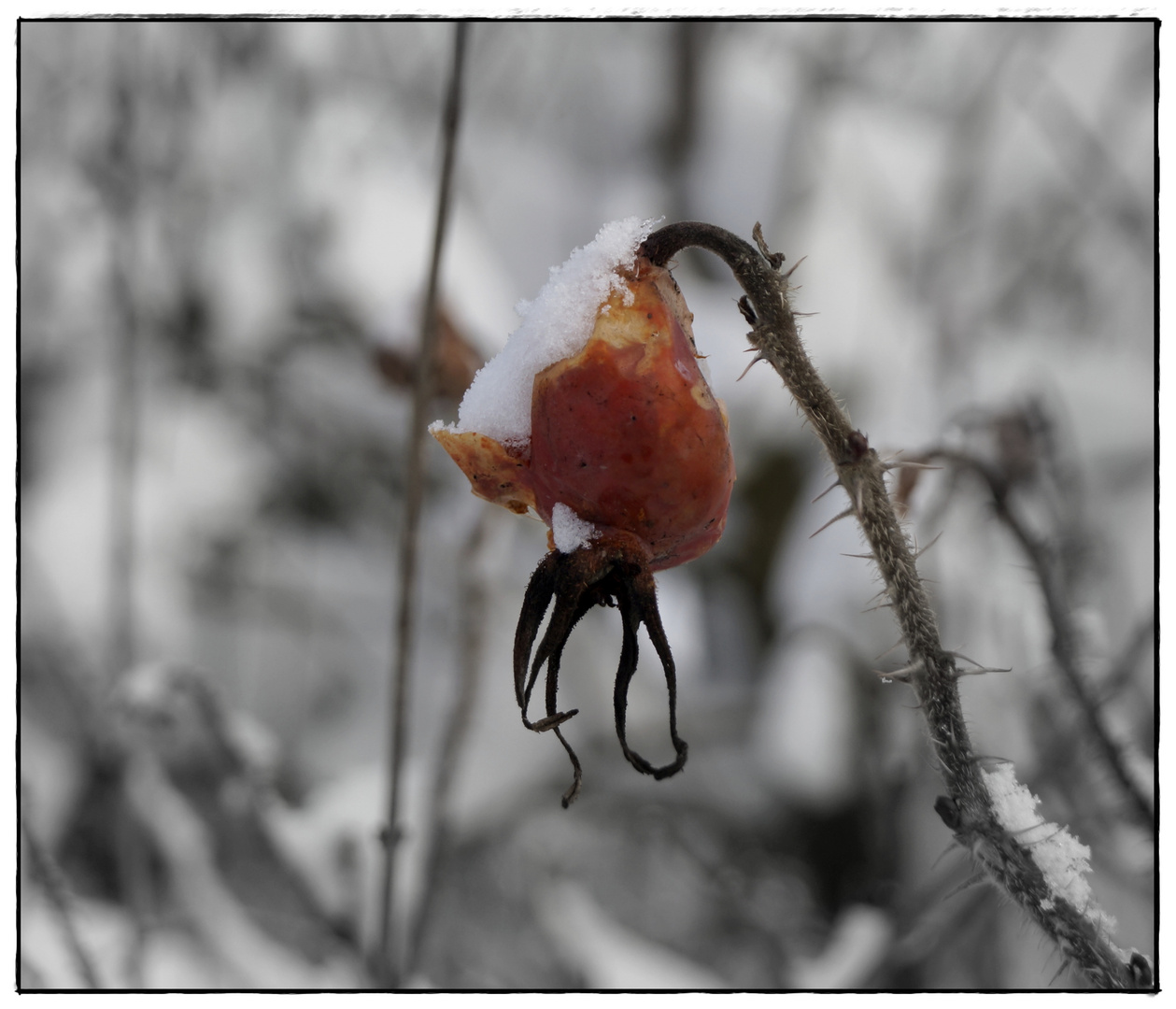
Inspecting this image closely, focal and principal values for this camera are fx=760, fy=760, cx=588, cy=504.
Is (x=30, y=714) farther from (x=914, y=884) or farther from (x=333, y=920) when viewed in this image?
(x=914, y=884)

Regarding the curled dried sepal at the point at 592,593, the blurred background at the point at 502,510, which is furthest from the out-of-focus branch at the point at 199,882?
the curled dried sepal at the point at 592,593

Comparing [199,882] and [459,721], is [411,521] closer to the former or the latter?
[459,721]

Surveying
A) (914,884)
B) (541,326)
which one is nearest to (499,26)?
(541,326)

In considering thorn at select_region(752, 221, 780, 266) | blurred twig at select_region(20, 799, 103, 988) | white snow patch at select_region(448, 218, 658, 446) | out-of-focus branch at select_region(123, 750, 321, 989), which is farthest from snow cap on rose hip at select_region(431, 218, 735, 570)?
out-of-focus branch at select_region(123, 750, 321, 989)

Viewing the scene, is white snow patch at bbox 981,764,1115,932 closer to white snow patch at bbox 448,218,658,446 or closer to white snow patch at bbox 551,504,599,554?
white snow patch at bbox 551,504,599,554

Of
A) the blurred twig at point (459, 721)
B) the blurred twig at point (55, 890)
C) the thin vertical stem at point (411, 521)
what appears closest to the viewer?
the thin vertical stem at point (411, 521)

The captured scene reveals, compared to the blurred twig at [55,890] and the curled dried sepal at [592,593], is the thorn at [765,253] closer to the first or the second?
the curled dried sepal at [592,593]

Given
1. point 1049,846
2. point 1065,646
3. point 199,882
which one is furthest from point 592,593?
point 199,882

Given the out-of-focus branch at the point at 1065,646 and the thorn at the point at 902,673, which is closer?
the thorn at the point at 902,673
